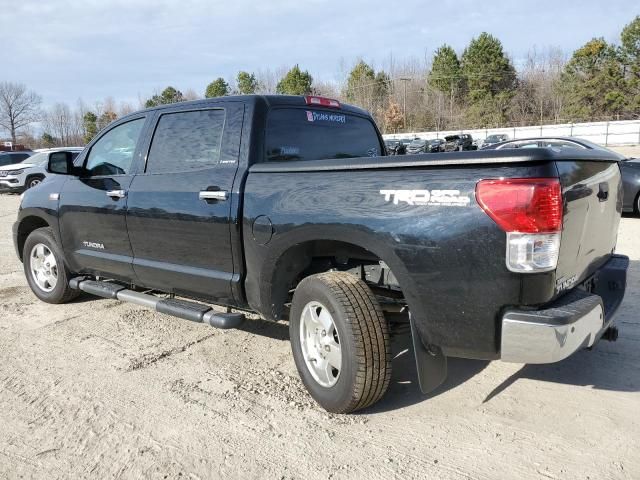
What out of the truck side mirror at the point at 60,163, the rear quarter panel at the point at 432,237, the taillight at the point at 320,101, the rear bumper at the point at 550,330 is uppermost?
the taillight at the point at 320,101

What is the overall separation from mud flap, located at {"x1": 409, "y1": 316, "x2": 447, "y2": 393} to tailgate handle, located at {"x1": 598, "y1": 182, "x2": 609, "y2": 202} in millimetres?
1283

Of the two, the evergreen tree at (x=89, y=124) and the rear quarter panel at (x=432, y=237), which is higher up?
the evergreen tree at (x=89, y=124)

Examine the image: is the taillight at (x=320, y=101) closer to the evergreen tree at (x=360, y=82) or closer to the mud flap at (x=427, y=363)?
the mud flap at (x=427, y=363)

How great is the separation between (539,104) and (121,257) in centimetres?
6632

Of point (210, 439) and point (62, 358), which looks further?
point (62, 358)

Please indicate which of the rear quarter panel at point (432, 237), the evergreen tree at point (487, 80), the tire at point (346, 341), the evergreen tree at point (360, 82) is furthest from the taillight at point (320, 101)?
the evergreen tree at point (360, 82)

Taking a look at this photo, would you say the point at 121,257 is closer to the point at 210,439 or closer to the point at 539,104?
the point at 210,439

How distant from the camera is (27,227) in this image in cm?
589

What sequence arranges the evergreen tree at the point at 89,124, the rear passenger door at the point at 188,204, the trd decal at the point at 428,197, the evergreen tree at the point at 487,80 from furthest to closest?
the evergreen tree at the point at 89,124 < the evergreen tree at the point at 487,80 < the rear passenger door at the point at 188,204 < the trd decal at the point at 428,197

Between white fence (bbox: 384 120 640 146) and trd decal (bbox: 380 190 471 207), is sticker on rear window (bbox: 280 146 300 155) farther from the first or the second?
white fence (bbox: 384 120 640 146)

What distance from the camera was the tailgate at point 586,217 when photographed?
2568 millimetres

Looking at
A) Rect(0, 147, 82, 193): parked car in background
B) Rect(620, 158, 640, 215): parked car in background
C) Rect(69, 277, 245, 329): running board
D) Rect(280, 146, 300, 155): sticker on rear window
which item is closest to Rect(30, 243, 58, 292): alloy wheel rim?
Rect(69, 277, 245, 329): running board

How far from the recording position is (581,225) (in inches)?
109

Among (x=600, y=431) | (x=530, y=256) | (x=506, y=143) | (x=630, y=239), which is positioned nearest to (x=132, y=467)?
(x=530, y=256)
